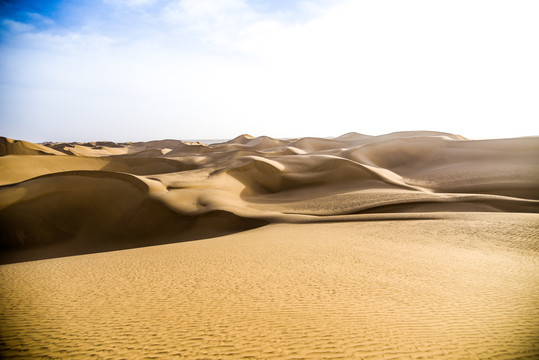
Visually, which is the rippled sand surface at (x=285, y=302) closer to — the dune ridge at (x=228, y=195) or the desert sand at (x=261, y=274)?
the desert sand at (x=261, y=274)

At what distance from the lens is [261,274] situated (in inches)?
242

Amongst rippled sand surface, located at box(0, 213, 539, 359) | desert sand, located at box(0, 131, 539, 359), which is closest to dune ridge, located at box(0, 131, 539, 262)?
desert sand, located at box(0, 131, 539, 359)

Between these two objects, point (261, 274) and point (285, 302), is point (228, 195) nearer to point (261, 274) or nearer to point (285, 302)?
point (261, 274)

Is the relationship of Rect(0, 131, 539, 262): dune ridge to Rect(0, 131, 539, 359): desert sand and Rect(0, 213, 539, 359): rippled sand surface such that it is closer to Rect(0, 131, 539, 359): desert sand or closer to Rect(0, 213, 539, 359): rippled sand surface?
Rect(0, 131, 539, 359): desert sand

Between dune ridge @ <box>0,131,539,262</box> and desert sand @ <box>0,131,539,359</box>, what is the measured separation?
105 millimetres

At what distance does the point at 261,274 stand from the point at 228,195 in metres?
12.2

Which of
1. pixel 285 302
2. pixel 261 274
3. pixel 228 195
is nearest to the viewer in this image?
pixel 285 302

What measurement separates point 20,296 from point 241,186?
16.5 metres

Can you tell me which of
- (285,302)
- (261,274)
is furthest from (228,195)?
(285,302)

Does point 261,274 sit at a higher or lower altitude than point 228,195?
lower

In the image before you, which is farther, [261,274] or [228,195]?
[228,195]

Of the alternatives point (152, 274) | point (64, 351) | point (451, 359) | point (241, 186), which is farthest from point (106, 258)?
point (241, 186)

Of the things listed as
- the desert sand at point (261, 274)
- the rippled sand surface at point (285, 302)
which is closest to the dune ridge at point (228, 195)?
the desert sand at point (261, 274)

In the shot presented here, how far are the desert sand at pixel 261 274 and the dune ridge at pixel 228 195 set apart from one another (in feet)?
0.34
